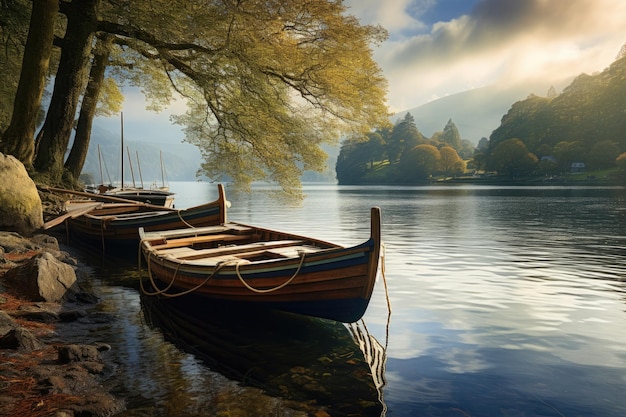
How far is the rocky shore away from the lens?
5.45m

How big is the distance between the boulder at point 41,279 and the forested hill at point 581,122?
97.4m

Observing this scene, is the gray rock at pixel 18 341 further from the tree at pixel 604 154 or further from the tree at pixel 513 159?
the tree at pixel 604 154

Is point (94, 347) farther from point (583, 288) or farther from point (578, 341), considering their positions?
point (583, 288)

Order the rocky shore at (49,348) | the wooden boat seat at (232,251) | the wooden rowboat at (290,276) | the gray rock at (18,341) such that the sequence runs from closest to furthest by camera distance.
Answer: the rocky shore at (49,348) < the gray rock at (18,341) < the wooden rowboat at (290,276) < the wooden boat seat at (232,251)

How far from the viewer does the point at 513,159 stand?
3718 inches

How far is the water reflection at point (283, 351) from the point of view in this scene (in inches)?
257

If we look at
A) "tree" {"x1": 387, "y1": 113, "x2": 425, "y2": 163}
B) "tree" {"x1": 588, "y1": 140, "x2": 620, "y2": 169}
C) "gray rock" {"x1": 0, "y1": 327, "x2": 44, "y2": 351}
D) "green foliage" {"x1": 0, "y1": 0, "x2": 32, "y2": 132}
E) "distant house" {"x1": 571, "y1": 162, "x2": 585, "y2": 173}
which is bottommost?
"gray rock" {"x1": 0, "y1": 327, "x2": 44, "y2": 351}

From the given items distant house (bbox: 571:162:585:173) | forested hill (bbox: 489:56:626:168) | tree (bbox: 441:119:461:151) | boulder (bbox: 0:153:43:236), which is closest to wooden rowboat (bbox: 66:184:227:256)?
boulder (bbox: 0:153:43:236)

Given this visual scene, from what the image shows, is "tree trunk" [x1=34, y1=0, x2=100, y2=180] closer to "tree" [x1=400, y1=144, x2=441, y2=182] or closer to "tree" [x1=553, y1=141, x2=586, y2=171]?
"tree" [x1=553, y1=141, x2=586, y2=171]

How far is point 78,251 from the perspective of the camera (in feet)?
62.0

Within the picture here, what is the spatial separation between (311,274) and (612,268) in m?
13.1

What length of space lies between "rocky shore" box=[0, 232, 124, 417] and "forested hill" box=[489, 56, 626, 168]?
9771cm

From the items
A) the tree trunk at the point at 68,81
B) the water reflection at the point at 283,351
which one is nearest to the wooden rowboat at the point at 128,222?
the tree trunk at the point at 68,81

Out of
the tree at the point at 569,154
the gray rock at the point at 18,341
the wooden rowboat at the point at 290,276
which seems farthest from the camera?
the tree at the point at 569,154
